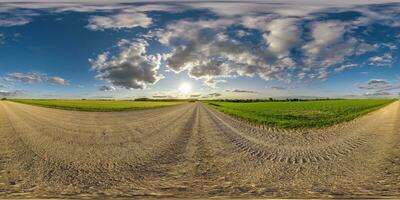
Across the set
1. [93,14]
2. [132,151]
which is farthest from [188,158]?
[93,14]

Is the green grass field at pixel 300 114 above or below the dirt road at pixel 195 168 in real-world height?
above

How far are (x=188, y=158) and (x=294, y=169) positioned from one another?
197 cm

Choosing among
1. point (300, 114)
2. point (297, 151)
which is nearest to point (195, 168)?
point (297, 151)

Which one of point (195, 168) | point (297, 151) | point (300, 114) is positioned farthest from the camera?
point (300, 114)

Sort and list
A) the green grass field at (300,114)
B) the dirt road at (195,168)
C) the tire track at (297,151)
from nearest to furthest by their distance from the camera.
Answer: the dirt road at (195,168) < the tire track at (297,151) < the green grass field at (300,114)

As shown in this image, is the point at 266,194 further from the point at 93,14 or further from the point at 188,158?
the point at 188,158

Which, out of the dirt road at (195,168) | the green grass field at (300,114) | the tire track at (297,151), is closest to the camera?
the dirt road at (195,168)

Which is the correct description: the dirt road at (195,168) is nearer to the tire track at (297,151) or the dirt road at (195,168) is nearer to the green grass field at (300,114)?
the tire track at (297,151)

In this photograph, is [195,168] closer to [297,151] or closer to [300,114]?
[297,151]

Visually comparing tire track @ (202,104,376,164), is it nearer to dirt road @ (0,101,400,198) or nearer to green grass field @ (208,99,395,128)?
dirt road @ (0,101,400,198)

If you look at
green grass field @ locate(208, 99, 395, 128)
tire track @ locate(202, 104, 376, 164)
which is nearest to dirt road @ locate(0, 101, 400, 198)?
tire track @ locate(202, 104, 376, 164)

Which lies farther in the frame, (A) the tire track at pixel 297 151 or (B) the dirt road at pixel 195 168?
(A) the tire track at pixel 297 151

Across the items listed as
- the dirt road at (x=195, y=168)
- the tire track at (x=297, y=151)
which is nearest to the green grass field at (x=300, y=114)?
the tire track at (x=297, y=151)

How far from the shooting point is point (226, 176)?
15.6 ft
